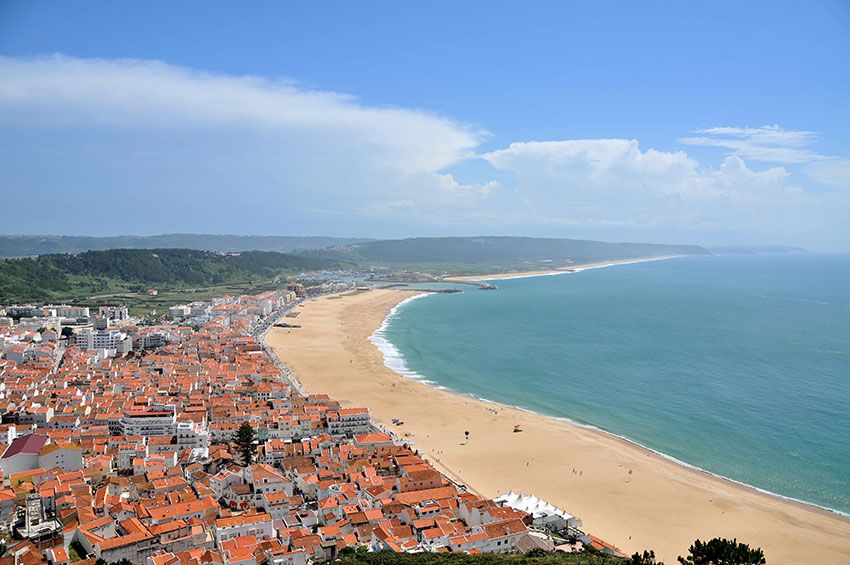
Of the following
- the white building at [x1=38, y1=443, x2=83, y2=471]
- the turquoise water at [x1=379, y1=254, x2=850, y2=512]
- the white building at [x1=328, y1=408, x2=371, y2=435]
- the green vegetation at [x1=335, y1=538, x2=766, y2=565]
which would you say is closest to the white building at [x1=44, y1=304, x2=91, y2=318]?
the turquoise water at [x1=379, y1=254, x2=850, y2=512]

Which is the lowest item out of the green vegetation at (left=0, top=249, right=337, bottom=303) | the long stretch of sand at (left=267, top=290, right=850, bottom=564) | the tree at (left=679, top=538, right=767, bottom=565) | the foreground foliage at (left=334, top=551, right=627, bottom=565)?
the long stretch of sand at (left=267, top=290, right=850, bottom=564)

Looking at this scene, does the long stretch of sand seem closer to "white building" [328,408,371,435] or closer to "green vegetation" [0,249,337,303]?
"white building" [328,408,371,435]

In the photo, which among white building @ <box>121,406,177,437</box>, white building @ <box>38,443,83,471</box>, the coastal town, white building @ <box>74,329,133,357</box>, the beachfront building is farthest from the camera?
white building @ <box>74,329,133,357</box>

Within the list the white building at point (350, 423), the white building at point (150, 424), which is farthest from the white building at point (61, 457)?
the white building at point (350, 423)

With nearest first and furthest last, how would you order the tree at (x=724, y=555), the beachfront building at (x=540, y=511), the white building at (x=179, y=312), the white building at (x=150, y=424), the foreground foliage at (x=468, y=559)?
the tree at (x=724, y=555) < the foreground foliage at (x=468, y=559) < the beachfront building at (x=540, y=511) < the white building at (x=150, y=424) < the white building at (x=179, y=312)

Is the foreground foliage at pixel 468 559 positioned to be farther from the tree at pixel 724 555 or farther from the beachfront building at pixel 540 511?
the beachfront building at pixel 540 511

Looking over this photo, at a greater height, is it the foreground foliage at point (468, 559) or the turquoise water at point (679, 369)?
the turquoise water at point (679, 369)

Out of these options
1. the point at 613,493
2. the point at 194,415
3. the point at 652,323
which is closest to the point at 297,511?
the point at 194,415
